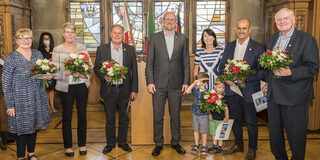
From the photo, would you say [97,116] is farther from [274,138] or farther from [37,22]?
[274,138]

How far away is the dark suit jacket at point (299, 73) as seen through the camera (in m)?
2.85

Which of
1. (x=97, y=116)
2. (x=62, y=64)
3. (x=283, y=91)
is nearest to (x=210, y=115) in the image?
(x=283, y=91)

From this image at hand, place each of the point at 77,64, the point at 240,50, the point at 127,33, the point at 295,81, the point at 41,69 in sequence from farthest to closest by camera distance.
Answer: the point at 127,33 → the point at 240,50 → the point at 77,64 → the point at 41,69 → the point at 295,81

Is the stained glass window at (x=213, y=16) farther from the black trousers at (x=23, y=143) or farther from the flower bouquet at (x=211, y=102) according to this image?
the black trousers at (x=23, y=143)

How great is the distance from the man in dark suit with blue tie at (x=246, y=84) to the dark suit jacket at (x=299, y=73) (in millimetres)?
545

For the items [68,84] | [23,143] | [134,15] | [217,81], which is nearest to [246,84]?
[217,81]

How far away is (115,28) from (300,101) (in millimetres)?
2332

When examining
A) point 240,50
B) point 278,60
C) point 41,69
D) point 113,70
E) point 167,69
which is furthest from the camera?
point 167,69

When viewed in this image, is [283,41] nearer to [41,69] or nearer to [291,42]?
[291,42]

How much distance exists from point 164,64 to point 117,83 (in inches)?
26.8

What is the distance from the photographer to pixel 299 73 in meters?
2.84

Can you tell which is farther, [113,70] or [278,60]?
[113,70]

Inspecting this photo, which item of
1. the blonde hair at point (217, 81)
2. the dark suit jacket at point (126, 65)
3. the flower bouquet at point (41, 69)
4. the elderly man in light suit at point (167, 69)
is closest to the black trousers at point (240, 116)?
the blonde hair at point (217, 81)

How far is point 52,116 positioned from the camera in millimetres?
6188
